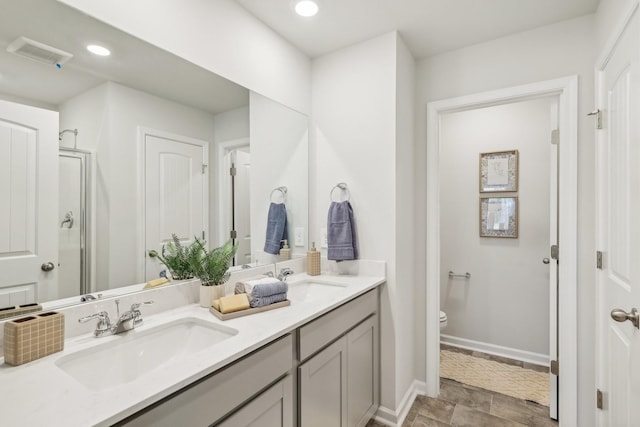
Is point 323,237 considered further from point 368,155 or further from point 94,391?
point 94,391

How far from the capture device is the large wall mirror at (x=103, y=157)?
1043 mm

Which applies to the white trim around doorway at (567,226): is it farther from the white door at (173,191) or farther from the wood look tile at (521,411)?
the white door at (173,191)

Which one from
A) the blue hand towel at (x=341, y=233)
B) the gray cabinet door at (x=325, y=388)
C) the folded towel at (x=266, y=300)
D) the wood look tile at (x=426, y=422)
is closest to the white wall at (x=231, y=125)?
the blue hand towel at (x=341, y=233)

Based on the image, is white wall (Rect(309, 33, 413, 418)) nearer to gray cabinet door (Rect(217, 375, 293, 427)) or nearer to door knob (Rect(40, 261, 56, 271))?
gray cabinet door (Rect(217, 375, 293, 427))

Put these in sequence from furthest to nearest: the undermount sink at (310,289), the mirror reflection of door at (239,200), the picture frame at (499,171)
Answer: the picture frame at (499,171) → the undermount sink at (310,289) → the mirror reflection of door at (239,200)

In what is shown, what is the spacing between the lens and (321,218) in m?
2.31

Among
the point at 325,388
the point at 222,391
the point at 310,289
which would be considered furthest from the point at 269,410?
the point at 310,289

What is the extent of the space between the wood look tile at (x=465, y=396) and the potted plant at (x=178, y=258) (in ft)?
6.52

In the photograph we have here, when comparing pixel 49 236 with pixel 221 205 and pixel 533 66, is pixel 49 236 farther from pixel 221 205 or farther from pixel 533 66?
pixel 533 66

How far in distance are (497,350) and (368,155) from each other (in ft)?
7.21

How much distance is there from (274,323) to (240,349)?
0.24 meters

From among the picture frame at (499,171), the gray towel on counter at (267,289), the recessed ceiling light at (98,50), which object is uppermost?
the recessed ceiling light at (98,50)

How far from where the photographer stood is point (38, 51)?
1.08m

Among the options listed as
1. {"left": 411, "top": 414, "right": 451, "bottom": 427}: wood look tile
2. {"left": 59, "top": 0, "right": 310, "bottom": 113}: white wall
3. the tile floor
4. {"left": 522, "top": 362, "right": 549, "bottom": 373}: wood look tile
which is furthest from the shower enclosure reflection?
{"left": 522, "top": 362, "right": 549, "bottom": 373}: wood look tile
